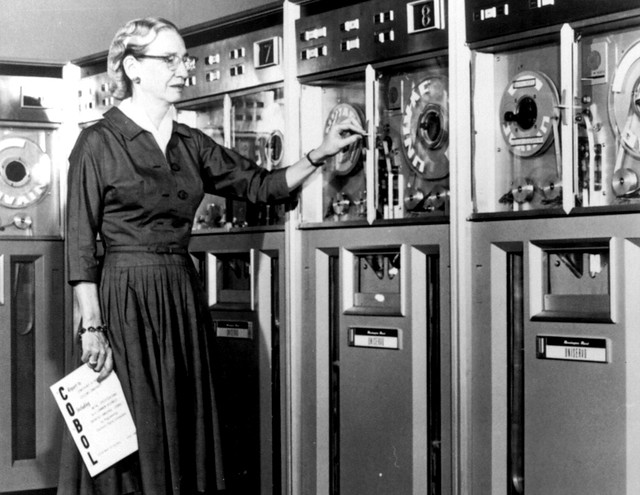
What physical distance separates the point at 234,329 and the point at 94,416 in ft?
3.74

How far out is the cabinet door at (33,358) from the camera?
4.45 meters

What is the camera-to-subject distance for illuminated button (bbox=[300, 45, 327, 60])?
337 cm

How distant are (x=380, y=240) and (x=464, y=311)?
1.46 ft

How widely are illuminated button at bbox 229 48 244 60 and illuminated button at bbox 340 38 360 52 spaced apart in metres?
0.56

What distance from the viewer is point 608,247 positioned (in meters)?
2.58

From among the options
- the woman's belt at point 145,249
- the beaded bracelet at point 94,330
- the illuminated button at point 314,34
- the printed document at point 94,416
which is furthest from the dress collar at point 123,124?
the illuminated button at point 314,34

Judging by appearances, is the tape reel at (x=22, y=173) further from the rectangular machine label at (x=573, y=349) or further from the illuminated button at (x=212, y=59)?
the rectangular machine label at (x=573, y=349)

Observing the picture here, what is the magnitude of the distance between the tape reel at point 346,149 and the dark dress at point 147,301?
64cm

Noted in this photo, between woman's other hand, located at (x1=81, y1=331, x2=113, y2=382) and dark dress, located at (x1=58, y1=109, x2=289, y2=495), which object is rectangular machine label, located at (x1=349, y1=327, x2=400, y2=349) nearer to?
dark dress, located at (x1=58, y1=109, x2=289, y2=495)

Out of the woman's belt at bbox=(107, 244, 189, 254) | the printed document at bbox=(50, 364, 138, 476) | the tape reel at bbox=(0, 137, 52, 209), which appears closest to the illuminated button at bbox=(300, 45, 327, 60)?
the woman's belt at bbox=(107, 244, 189, 254)

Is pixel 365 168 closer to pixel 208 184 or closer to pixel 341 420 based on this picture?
pixel 208 184

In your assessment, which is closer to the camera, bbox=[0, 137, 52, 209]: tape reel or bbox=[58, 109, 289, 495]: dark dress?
bbox=[58, 109, 289, 495]: dark dress

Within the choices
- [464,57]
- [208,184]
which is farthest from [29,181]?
[464,57]

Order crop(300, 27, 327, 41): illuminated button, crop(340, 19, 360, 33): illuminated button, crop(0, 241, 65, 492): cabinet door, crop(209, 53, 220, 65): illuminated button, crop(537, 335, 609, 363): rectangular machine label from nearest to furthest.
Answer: crop(537, 335, 609, 363): rectangular machine label → crop(340, 19, 360, 33): illuminated button → crop(300, 27, 327, 41): illuminated button → crop(209, 53, 220, 65): illuminated button → crop(0, 241, 65, 492): cabinet door
